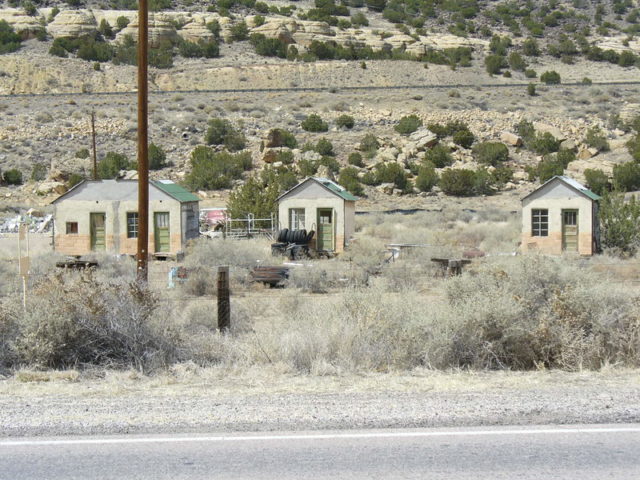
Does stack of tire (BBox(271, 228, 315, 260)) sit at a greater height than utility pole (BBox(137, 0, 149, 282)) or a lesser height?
lesser

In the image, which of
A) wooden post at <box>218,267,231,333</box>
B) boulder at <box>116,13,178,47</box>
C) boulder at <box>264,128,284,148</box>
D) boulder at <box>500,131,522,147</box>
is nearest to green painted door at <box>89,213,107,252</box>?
wooden post at <box>218,267,231,333</box>

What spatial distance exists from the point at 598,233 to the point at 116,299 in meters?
22.4

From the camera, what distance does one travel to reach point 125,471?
708 cm

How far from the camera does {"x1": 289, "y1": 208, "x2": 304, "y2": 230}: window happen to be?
1289 inches

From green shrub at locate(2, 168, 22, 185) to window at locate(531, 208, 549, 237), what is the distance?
37933mm

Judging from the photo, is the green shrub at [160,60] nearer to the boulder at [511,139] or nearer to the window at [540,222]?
the boulder at [511,139]

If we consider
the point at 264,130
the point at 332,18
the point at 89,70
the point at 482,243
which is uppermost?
the point at 332,18

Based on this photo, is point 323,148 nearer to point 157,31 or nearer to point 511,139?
point 511,139

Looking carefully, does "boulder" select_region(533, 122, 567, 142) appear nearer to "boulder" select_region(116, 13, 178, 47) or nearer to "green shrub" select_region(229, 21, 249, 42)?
"green shrub" select_region(229, 21, 249, 42)

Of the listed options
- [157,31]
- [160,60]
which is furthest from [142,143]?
[157,31]

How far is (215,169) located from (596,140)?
26.4 m

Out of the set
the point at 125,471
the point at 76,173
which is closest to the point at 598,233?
the point at 125,471

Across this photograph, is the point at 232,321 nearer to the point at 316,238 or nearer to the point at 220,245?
the point at 220,245

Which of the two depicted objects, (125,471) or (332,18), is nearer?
(125,471)
